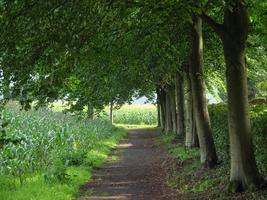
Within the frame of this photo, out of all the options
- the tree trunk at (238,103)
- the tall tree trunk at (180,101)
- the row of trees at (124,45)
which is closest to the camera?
the row of trees at (124,45)

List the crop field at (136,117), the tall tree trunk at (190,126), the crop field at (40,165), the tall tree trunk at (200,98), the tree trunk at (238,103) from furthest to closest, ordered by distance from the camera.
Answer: the crop field at (136,117) < the tall tree trunk at (190,126) < the tall tree trunk at (200,98) < the crop field at (40,165) < the tree trunk at (238,103)

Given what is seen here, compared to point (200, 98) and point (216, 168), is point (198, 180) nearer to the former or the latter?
point (216, 168)

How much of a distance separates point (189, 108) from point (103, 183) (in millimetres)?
7564

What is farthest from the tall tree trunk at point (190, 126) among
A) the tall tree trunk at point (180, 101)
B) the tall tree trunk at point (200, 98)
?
the tall tree trunk at point (180, 101)

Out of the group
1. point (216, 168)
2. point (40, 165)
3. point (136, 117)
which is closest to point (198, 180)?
point (216, 168)

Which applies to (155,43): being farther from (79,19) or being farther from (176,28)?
(79,19)

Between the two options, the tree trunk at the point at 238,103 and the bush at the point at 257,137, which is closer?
the tree trunk at the point at 238,103

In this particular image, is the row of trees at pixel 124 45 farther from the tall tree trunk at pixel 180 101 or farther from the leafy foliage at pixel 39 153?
the tall tree trunk at pixel 180 101

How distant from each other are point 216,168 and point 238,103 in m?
4.38

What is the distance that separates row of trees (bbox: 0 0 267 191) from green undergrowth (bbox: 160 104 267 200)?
37 cm

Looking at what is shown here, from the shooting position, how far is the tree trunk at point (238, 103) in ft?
36.8

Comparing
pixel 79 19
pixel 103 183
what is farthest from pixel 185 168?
pixel 79 19

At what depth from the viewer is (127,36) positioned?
553 inches

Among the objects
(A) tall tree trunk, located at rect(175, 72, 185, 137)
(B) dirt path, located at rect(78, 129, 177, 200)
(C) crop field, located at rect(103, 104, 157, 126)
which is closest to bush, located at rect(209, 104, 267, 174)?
(B) dirt path, located at rect(78, 129, 177, 200)
